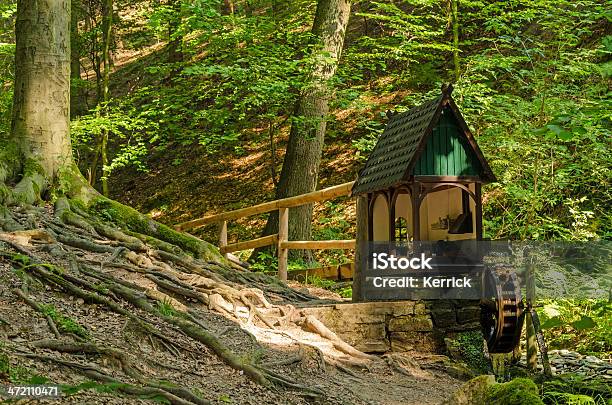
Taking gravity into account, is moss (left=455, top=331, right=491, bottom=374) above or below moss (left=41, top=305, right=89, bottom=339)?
below

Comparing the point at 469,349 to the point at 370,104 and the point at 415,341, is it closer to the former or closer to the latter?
the point at 415,341

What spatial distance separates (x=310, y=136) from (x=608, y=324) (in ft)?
19.6

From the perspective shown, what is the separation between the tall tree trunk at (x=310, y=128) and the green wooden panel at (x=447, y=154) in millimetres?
4837

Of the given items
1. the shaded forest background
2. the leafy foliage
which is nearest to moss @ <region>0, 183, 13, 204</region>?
the shaded forest background

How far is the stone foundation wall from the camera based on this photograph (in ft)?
25.8

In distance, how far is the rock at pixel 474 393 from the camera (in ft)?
14.3

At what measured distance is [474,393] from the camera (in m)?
4.41

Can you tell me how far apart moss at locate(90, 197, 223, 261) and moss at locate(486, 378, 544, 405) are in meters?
5.57

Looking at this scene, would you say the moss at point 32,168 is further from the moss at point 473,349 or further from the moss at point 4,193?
the moss at point 473,349

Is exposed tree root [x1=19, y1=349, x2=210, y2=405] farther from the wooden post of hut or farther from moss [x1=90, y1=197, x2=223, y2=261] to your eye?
moss [x1=90, y1=197, x2=223, y2=261]

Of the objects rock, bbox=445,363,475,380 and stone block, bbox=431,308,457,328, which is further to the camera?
stone block, bbox=431,308,457,328

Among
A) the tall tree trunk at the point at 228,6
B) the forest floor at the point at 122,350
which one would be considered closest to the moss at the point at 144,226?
the forest floor at the point at 122,350

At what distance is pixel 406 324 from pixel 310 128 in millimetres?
5354

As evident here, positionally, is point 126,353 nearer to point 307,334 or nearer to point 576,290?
point 307,334
